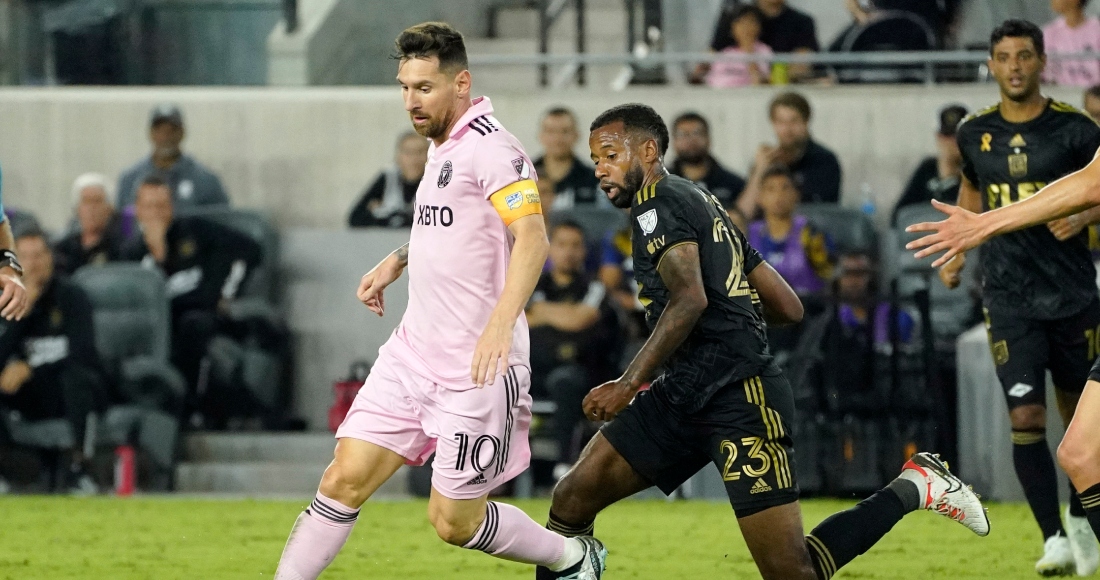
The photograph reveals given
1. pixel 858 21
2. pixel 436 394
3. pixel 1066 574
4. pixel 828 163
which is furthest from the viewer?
pixel 858 21

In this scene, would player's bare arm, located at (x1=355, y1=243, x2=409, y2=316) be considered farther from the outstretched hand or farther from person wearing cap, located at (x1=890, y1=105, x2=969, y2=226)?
person wearing cap, located at (x1=890, y1=105, x2=969, y2=226)

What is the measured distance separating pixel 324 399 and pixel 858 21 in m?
5.12

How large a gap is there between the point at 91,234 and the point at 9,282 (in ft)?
18.0

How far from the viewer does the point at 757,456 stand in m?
5.74

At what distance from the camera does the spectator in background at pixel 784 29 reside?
44.3 ft

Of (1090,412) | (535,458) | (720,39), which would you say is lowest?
(535,458)

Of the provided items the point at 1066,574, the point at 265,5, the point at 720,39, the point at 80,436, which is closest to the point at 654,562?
the point at 1066,574

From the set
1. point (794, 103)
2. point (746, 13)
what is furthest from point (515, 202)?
point (746, 13)

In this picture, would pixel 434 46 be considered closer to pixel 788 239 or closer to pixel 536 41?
pixel 788 239

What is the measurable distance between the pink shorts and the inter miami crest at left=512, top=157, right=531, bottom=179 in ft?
2.14

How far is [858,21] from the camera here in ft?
44.2

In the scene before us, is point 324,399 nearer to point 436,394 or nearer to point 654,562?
point 654,562

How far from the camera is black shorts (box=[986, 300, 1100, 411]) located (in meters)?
7.41

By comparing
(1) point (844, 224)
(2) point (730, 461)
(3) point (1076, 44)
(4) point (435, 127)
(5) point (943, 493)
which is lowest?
(5) point (943, 493)
